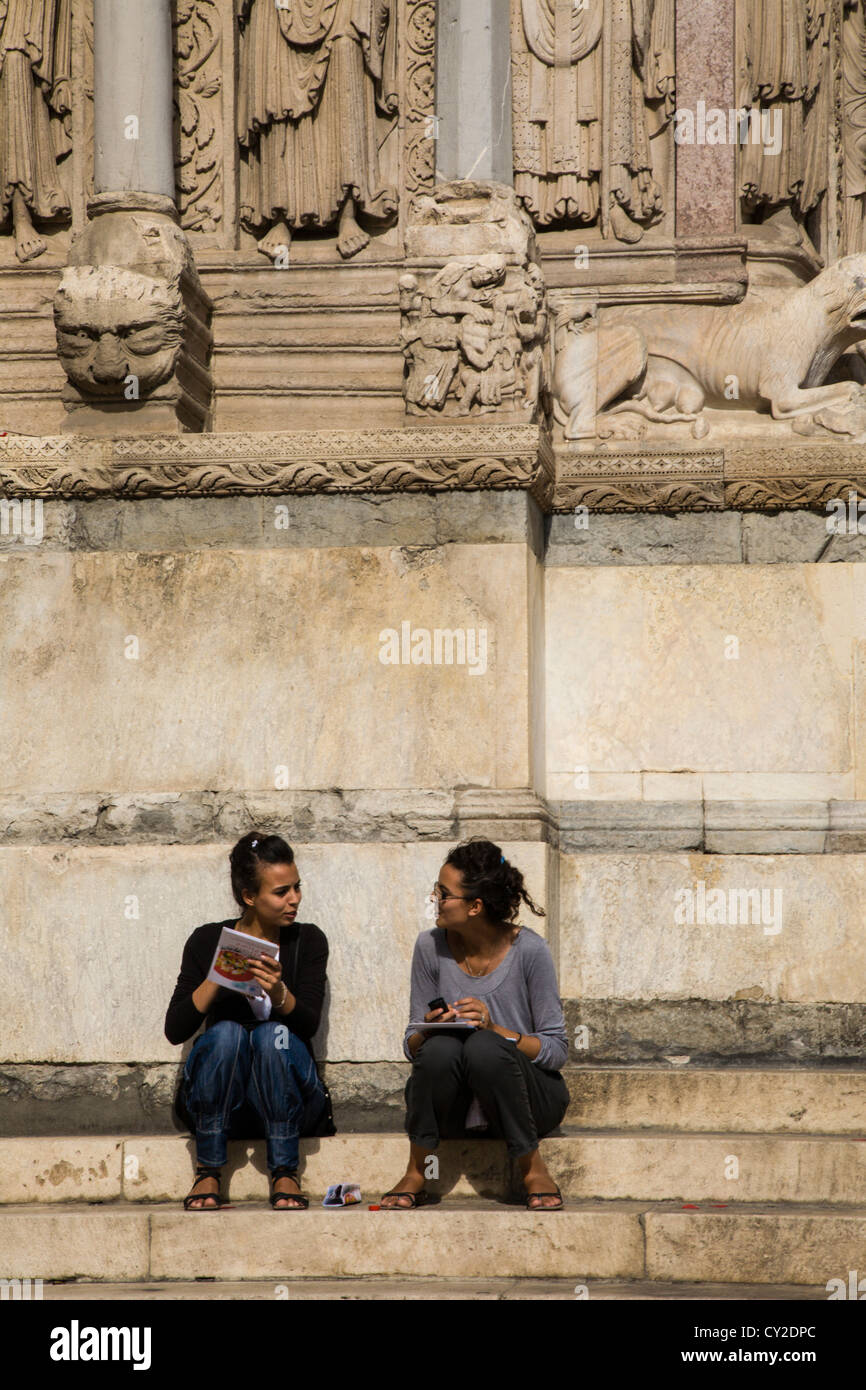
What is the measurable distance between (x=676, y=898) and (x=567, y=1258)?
2.29m

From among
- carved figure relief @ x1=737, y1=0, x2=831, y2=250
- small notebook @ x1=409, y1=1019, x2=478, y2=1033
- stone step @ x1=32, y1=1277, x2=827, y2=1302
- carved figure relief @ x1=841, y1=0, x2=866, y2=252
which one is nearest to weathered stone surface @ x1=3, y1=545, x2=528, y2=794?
small notebook @ x1=409, y1=1019, x2=478, y2=1033

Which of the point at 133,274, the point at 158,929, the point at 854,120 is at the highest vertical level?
the point at 854,120

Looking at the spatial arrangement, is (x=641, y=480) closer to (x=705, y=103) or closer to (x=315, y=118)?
(x=705, y=103)

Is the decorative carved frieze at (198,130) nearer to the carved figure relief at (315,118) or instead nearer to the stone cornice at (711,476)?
the carved figure relief at (315,118)

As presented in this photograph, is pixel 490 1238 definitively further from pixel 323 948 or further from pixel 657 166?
pixel 657 166

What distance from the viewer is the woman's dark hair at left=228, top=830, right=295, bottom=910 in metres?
6.84

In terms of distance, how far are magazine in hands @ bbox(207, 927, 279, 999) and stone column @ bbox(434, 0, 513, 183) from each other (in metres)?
3.89

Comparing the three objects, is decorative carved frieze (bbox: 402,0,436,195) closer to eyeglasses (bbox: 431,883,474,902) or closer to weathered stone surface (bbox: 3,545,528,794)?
weathered stone surface (bbox: 3,545,528,794)

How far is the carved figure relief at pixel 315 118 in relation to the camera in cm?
948

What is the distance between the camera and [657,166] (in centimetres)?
952

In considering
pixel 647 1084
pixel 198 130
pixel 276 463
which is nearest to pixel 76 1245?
pixel 647 1084

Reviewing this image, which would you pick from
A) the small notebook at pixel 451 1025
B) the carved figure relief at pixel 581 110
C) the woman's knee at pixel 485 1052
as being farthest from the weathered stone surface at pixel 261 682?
the carved figure relief at pixel 581 110

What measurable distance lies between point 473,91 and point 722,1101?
4.79 meters

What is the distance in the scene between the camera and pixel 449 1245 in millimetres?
6039
